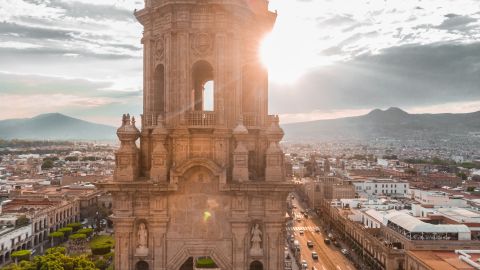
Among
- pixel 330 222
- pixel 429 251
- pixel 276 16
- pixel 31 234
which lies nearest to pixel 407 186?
pixel 330 222

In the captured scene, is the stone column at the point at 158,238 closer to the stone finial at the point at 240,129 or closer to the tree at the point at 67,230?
the stone finial at the point at 240,129

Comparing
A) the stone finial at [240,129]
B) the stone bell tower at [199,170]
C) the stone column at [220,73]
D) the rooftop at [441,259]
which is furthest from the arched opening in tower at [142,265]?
the rooftop at [441,259]

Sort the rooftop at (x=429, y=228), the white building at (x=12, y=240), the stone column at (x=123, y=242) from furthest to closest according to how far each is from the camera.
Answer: the white building at (x=12, y=240) < the rooftop at (x=429, y=228) < the stone column at (x=123, y=242)

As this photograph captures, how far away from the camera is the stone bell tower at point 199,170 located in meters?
17.9

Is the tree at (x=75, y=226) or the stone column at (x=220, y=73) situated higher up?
the stone column at (x=220, y=73)

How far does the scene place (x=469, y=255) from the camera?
5256 cm

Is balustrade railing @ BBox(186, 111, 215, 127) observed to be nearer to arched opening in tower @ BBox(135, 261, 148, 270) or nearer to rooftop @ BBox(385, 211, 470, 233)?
arched opening in tower @ BBox(135, 261, 148, 270)

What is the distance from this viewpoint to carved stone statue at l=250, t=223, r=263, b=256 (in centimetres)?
1798

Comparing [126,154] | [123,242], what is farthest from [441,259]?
[126,154]

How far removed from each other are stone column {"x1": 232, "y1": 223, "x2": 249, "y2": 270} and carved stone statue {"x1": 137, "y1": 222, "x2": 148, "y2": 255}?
349 centimetres

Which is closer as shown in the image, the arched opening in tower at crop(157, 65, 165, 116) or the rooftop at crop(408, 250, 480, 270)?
the arched opening in tower at crop(157, 65, 165, 116)

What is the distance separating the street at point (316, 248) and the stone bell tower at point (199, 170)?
57.8 metres

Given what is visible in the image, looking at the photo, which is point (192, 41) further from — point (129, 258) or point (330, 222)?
point (330, 222)

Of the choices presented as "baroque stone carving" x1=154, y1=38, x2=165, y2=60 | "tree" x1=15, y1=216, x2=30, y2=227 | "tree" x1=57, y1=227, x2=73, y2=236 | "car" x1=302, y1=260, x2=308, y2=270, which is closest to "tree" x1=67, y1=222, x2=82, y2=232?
"tree" x1=57, y1=227, x2=73, y2=236
